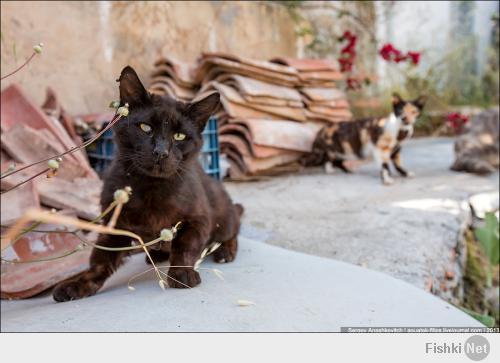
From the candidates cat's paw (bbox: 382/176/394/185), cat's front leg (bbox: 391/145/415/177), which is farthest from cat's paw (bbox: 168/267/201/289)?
cat's front leg (bbox: 391/145/415/177)

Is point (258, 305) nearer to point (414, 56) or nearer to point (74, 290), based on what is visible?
point (74, 290)

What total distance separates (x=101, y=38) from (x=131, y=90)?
2784 millimetres

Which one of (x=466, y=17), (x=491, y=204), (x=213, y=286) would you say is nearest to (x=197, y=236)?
(x=213, y=286)

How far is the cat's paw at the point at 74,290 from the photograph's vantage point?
1.68 m

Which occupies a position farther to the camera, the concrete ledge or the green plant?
the green plant

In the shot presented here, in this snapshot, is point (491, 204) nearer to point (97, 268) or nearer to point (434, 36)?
point (434, 36)

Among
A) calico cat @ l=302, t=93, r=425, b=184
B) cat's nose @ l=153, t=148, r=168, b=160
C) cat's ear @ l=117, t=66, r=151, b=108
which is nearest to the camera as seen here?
cat's ear @ l=117, t=66, r=151, b=108

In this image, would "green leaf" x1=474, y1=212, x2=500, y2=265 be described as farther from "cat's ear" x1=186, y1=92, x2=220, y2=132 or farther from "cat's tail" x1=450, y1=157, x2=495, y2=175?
"cat's tail" x1=450, y1=157, x2=495, y2=175

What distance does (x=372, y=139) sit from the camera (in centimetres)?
437

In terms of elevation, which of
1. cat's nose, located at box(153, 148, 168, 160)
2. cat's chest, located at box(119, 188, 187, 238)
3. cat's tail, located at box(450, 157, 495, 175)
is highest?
cat's nose, located at box(153, 148, 168, 160)

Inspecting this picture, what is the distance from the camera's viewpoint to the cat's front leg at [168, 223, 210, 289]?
162 centimetres

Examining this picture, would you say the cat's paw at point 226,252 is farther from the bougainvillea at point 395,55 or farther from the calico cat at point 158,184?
the bougainvillea at point 395,55
